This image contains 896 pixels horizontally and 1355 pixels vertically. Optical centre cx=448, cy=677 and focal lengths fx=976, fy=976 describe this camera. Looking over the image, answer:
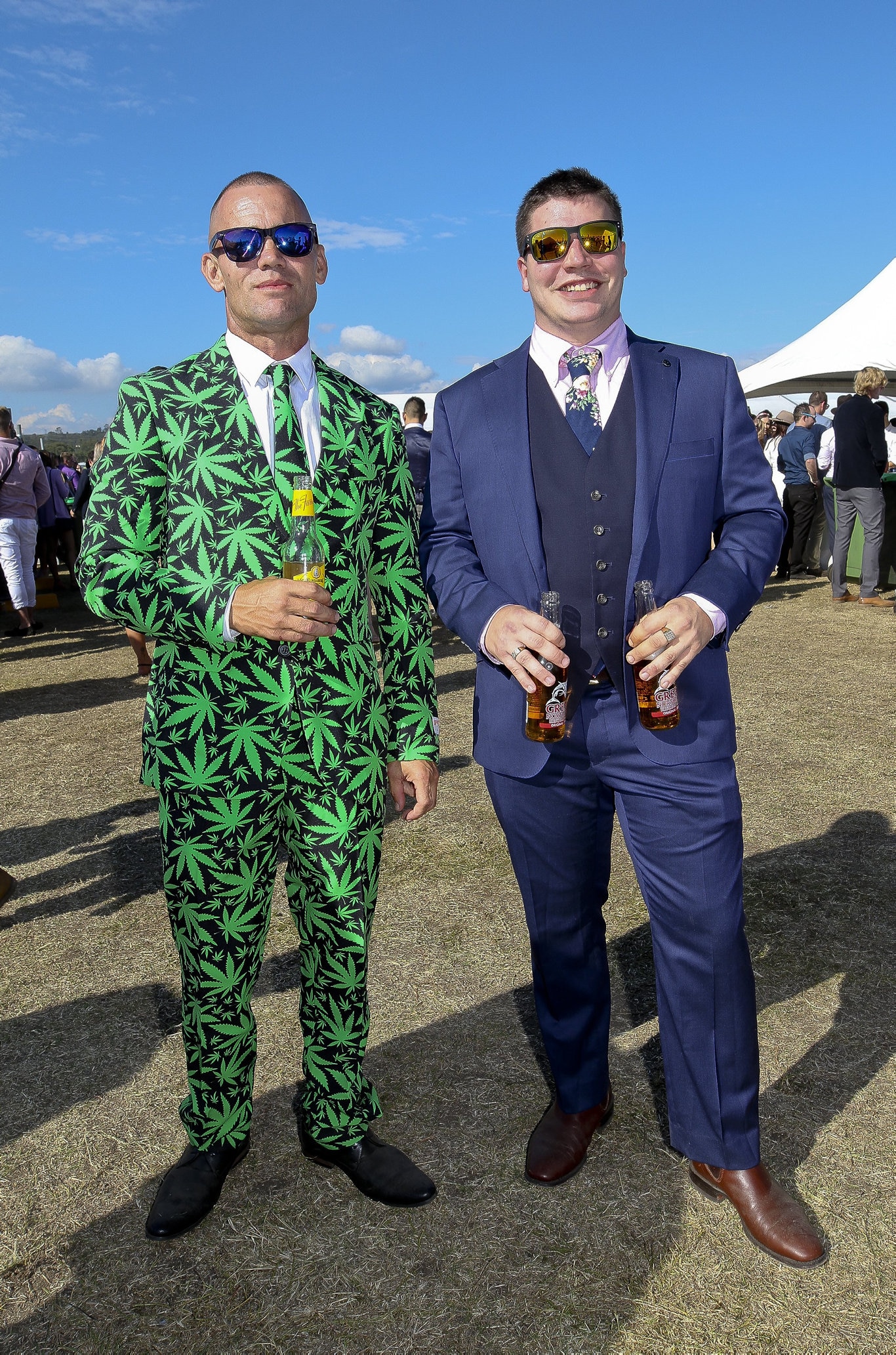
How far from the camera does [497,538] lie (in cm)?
240

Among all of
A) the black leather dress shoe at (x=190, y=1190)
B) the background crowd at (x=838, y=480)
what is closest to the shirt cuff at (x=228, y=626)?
the black leather dress shoe at (x=190, y=1190)

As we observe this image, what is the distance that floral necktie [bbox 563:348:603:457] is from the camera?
2.35 metres

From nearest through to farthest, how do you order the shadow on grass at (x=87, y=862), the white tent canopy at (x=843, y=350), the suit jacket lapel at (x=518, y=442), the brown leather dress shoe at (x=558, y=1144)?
the suit jacket lapel at (x=518, y=442) < the brown leather dress shoe at (x=558, y=1144) < the shadow on grass at (x=87, y=862) < the white tent canopy at (x=843, y=350)

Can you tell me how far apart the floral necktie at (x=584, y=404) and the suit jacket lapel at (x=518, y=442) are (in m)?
0.12

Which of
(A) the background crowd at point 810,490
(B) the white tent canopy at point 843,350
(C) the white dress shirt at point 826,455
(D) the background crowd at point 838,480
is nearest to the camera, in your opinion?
(A) the background crowd at point 810,490

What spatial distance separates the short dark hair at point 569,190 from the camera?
7.60 feet

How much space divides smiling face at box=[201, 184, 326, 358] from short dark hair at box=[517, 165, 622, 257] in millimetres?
545

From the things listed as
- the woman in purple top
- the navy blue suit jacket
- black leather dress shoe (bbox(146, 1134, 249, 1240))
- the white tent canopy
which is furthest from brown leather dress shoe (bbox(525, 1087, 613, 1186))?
the white tent canopy

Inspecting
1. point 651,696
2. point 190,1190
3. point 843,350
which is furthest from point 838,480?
point 190,1190

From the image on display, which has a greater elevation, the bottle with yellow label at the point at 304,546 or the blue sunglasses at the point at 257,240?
the blue sunglasses at the point at 257,240

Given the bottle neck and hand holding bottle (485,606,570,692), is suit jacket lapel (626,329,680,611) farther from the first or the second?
the bottle neck

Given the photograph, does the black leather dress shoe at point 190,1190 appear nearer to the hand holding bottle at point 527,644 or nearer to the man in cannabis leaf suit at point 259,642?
the man in cannabis leaf suit at point 259,642

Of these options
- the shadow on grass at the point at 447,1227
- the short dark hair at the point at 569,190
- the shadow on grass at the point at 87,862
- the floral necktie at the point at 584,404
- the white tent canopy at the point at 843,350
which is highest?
the white tent canopy at the point at 843,350

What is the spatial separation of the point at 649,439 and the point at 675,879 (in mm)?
1041
